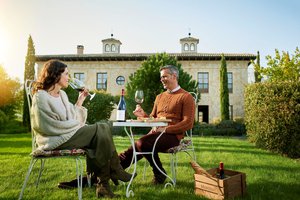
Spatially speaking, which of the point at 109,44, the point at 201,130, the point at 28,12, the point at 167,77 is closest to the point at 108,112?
the point at 201,130

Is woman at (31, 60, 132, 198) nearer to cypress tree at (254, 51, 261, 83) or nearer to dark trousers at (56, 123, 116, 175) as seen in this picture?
dark trousers at (56, 123, 116, 175)

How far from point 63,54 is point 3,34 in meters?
18.5

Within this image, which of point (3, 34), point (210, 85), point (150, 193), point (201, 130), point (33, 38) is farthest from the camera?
point (210, 85)

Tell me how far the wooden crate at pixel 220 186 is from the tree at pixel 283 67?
1334cm

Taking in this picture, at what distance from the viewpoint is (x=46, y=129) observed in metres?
2.99

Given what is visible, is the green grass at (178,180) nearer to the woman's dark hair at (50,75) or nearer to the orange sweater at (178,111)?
the orange sweater at (178,111)

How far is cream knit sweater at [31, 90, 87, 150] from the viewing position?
2.98 m

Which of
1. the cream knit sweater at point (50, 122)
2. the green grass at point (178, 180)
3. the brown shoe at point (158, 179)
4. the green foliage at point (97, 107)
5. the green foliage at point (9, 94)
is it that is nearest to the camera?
the cream knit sweater at point (50, 122)

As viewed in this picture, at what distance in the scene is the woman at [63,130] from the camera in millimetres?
3004

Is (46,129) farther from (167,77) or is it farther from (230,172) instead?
(230,172)

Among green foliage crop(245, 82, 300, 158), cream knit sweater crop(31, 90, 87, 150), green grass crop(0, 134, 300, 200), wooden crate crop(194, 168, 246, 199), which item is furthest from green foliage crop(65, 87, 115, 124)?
wooden crate crop(194, 168, 246, 199)

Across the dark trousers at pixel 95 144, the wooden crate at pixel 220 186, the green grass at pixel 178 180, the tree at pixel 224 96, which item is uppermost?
the tree at pixel 224 96

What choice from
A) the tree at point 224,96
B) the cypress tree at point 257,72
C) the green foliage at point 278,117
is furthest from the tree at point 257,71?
the green foliage at point 278,117

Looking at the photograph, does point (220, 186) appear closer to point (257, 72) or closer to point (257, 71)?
point (257, 71)
